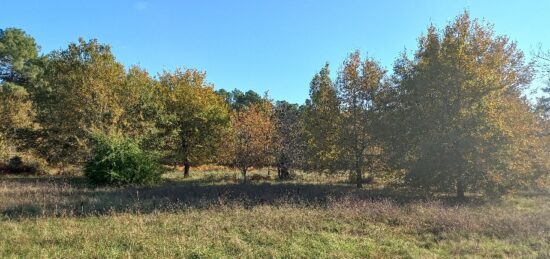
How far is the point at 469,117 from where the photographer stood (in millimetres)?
17547

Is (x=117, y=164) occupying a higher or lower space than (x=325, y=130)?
lower

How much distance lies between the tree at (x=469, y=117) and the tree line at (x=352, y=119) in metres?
0.05

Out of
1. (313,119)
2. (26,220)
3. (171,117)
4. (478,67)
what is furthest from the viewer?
(171,117)

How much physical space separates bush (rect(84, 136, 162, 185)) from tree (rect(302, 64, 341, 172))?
35.6 ft

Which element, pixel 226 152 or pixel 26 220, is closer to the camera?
pixel 26 220

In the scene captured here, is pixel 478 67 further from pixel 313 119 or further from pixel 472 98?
pixel 313 119

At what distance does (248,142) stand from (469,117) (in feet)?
53.8

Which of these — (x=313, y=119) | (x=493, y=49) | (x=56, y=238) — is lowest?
(x=56, y=238)

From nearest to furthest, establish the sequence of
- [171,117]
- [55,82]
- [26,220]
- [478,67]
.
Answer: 1. [26,220]
2. [478,67]
3. [55,82]
4. [171,117]

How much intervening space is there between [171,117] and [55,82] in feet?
29.2

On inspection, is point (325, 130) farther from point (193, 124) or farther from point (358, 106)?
point (193, 124)

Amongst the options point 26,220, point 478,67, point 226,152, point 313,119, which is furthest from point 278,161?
point 26,220

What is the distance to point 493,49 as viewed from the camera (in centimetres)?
1864

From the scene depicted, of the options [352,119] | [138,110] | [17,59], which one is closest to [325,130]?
[352,119]
